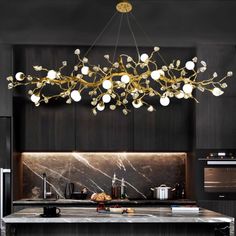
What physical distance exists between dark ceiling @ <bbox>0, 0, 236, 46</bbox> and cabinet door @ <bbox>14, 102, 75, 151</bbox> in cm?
85

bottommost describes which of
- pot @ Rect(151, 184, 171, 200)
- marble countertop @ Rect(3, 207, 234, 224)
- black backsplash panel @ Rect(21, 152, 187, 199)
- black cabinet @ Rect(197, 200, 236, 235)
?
black cabinet @ Rect(197, 200, 236, 235)

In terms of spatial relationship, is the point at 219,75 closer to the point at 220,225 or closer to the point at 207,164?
the point at 207,164

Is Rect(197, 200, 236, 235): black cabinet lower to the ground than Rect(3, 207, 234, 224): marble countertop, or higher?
lower

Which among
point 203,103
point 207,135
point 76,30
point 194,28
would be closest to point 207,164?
point 207,135

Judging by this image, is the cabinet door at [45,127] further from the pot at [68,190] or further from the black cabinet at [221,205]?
the black cabinet at [221,205]

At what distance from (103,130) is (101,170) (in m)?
0.68

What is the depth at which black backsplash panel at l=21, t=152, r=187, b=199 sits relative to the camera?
675 cm

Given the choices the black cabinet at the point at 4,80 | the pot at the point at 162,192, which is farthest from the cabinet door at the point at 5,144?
the pot at the point at 162,192

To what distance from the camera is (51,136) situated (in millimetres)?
6367

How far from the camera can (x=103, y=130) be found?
640 cm

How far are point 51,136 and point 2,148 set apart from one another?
0.65 metres

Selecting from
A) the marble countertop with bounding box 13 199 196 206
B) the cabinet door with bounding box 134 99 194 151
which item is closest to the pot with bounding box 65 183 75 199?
the marble countertop with bounding box 13 199 196 206

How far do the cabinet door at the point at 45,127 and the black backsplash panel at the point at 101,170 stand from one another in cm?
45

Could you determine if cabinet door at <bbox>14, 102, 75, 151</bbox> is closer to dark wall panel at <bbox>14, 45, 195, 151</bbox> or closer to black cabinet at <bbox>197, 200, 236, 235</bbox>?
dark wall panel at <bbox>14, 45, 195, 151</bbox>
